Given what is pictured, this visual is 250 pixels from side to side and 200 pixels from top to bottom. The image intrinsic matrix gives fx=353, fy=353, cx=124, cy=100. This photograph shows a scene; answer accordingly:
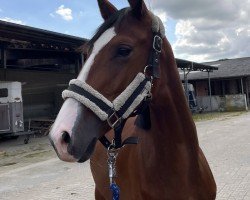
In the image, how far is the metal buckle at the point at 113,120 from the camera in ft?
6.19

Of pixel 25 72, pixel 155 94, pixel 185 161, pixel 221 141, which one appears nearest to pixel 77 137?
pixel 155 94

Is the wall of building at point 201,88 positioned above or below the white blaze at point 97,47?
above

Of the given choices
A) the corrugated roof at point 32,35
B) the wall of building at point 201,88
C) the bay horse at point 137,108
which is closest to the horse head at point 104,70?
the bay horse at point 137,108

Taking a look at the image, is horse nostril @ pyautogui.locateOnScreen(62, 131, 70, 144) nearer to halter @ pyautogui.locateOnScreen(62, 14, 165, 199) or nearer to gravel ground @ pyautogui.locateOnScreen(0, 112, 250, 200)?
halter @ pyautogui.locateOnScreen(62, 14, 165, 199)

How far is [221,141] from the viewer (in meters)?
11.6

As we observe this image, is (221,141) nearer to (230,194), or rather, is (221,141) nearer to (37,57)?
(230,194)

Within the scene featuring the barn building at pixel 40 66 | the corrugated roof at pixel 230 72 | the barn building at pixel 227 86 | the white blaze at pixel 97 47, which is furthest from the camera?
the corrugated roof at pixel 230 72

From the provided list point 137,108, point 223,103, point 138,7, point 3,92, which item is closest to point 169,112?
point 137,108

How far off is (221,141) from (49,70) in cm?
1254

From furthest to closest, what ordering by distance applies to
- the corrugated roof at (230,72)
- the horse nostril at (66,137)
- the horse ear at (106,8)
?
1. the corrugated roof at (230,72)
2. the horse ear at (106,8)
3. the horse nostril at (66,137)

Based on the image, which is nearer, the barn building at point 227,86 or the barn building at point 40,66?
the barn building at point 40,66

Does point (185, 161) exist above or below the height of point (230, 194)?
above

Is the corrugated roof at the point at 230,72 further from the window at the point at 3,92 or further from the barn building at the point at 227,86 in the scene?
the window at the point at 3,92

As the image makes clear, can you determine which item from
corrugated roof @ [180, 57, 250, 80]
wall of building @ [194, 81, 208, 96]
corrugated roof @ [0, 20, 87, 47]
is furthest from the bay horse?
wall of building @ [194, 81, 208, 96]
